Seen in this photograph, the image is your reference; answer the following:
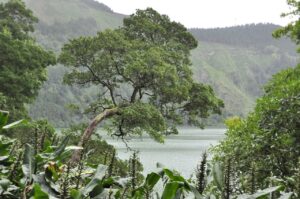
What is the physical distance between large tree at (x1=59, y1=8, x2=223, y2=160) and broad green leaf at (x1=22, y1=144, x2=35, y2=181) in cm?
1726

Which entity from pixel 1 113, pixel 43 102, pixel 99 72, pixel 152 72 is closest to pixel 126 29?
pixel 99 72

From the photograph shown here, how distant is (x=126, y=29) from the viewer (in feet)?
Result: 81.0

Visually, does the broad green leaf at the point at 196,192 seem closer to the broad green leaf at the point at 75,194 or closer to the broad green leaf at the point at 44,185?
the broad green leaf at the point at 75,194

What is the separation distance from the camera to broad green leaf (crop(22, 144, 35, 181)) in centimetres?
217

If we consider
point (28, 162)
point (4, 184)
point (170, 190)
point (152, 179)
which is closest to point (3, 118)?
point (28, 162)

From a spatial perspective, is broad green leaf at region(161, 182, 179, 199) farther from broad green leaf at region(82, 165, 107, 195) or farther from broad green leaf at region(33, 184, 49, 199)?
broad green leaf at region(33, 184, 49, 199)

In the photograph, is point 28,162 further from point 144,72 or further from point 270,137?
point 144,72

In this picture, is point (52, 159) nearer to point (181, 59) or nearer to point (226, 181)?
point (226, 181)

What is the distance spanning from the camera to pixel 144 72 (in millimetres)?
21156

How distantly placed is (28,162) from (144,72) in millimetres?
18978

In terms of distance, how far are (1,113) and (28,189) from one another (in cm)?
59

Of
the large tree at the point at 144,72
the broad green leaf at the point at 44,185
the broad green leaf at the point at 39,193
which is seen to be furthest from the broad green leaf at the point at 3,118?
the large tree at the point at 144,72

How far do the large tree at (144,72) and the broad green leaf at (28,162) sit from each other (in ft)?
56.6

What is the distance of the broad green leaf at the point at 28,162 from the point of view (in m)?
2.17
